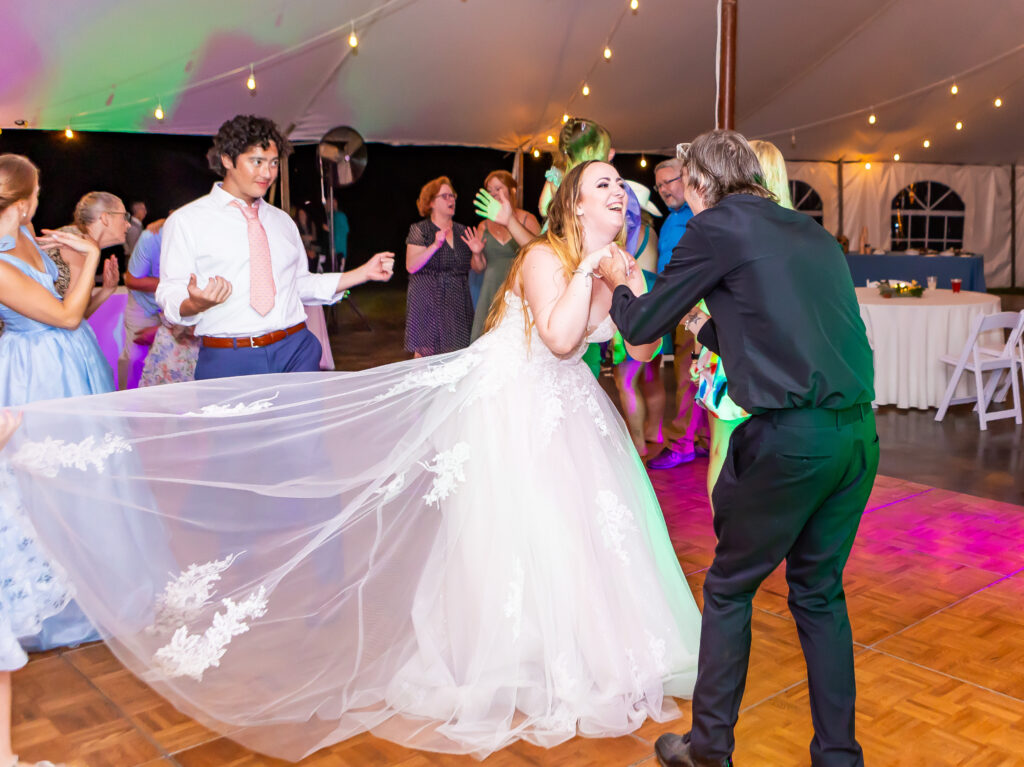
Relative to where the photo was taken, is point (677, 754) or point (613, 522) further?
point (613, 522)

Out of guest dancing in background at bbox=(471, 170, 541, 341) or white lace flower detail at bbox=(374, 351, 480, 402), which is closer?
white lace flower detail at bbox=(374, 351, 480, 402)

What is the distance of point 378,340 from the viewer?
32.8ft

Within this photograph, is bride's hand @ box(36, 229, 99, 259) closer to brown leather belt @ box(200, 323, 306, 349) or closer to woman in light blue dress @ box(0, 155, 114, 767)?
woman in light blue dress @ box(0, 155, 114, 767)

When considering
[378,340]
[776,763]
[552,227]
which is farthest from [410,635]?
[378,340]

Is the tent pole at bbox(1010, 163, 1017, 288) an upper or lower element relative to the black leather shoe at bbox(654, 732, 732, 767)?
upper

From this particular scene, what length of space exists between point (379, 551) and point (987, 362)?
489 cm

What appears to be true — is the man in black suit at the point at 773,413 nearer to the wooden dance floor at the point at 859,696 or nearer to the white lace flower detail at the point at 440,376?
the wooden dance floor at the point at 859,696

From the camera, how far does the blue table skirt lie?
9.73 m

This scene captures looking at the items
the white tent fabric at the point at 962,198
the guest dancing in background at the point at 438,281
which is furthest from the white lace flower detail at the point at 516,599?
the white tent fabric at the point at 962,198

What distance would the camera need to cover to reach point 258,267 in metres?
2.92

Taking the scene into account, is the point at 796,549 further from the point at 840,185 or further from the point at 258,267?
the point at 840,185

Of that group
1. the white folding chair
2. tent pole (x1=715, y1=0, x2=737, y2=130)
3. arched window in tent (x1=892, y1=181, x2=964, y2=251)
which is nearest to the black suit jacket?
tent pole (x1=715, y1=0, x2=737, y2=130)

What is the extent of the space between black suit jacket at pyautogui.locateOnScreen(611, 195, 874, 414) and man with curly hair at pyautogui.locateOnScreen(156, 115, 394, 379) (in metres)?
1.32

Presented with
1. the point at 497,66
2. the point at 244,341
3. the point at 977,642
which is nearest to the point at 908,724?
the point at 977,642
